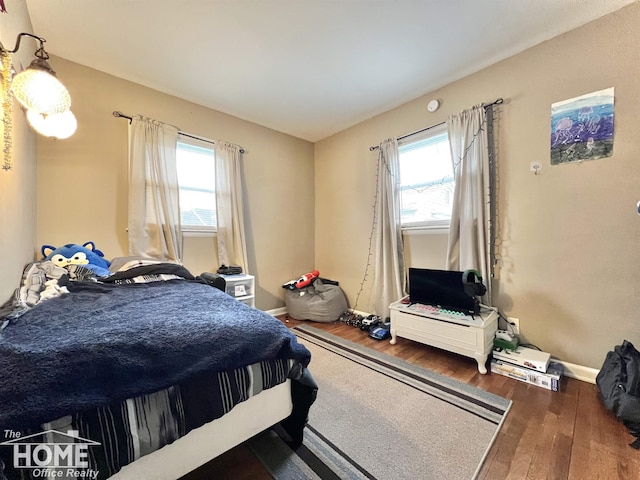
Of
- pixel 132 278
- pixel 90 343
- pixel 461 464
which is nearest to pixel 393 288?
pixel 461 464

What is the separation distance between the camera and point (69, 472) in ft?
2.31

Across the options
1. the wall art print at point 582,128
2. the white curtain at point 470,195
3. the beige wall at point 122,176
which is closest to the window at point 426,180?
the white curtain at point 470,195

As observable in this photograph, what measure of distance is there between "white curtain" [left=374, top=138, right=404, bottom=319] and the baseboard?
140cm

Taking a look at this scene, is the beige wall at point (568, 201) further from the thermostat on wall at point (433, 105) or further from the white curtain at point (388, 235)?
the white curtain at point (388, 235)

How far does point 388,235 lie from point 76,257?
9.41 ft

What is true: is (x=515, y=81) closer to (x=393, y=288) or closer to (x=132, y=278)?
(x=393, y=288)

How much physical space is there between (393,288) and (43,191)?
3392 mm

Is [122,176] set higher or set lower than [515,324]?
higher

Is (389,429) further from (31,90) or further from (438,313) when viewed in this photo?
(31,90)

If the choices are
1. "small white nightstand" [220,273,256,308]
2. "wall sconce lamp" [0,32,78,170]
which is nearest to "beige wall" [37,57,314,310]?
"small white nightstand" [220,273,256,308]

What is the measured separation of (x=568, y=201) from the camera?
6.34ft

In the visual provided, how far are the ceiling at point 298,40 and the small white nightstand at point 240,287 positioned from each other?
77.7 inches

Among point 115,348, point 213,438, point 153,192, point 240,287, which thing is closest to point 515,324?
point 213,438

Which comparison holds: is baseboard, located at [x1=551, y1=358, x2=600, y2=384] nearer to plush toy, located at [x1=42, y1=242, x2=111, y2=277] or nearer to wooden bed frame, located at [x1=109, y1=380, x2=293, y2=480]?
wooden bed frame, located at [x1=109, y1=380, x2=293, y2=480]
